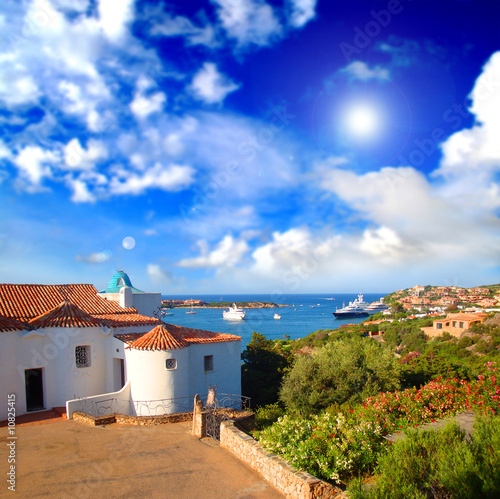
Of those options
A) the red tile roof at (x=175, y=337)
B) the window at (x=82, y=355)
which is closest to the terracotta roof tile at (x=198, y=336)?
the red tile roof at (x=175, y=337)

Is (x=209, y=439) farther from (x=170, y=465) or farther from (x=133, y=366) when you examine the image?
(x=133, y=366)

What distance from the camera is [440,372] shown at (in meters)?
18.1

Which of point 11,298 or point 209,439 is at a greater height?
point 11,298

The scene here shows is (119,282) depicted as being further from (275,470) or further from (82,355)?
(275,470)

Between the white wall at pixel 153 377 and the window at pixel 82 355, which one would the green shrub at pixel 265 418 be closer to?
the white wall at pixel 153 377

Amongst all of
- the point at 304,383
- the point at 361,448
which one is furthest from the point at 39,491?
the point at 304,383

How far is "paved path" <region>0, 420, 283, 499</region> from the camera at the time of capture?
7.43 meters

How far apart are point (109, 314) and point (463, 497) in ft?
60.7

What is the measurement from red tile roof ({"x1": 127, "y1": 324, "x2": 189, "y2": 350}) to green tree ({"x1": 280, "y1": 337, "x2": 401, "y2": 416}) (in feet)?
17.4

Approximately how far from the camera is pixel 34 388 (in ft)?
49.4

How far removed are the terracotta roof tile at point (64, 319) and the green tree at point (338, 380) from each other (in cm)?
926

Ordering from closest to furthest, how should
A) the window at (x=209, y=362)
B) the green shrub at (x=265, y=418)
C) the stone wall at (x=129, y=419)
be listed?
1. the stone wall at (x=129, y=419)
2. the green shrub at (x=265, y=418)
3. the window at (x=209, y=362)

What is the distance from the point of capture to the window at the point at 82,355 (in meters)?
15.6

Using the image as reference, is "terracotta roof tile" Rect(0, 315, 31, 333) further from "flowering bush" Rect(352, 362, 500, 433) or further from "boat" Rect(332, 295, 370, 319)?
"boat" Rect(332, 295, 370, 319)
